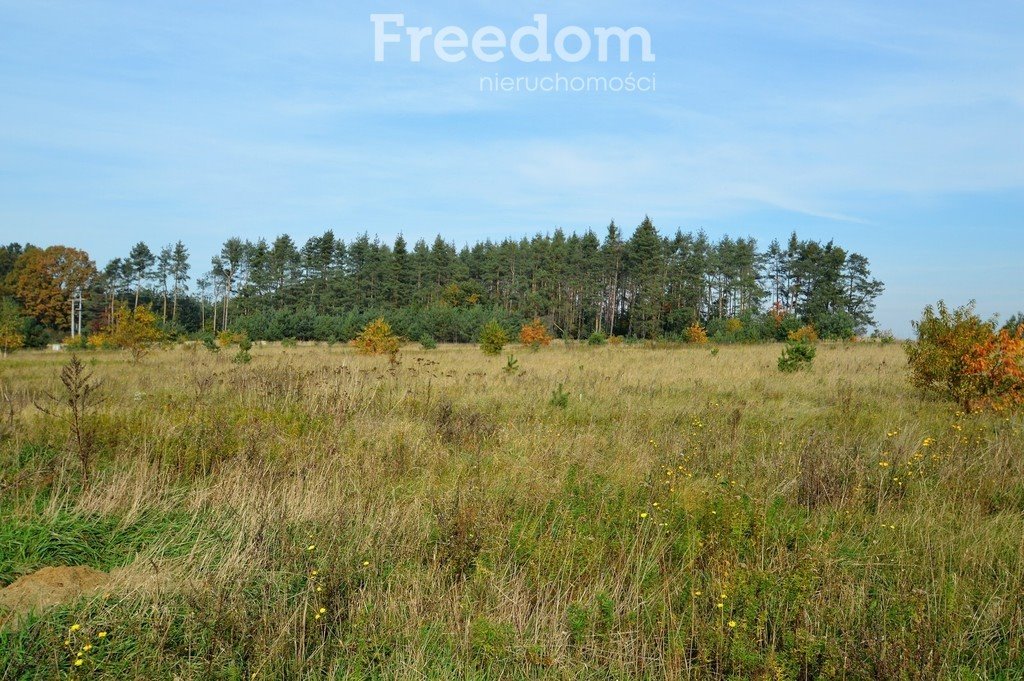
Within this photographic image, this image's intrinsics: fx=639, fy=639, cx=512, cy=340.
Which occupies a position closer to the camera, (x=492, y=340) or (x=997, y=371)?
(x=997, y=371)

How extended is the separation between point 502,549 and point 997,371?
30.5 ft

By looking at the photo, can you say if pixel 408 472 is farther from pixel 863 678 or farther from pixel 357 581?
pixel 863 678

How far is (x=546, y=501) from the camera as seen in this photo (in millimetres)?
4672

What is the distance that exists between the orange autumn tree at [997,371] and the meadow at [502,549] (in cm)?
281

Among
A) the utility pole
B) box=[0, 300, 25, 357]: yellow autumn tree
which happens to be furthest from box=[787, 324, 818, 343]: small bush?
the utility pole

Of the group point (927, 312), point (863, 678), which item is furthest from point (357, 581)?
point (927, 312)

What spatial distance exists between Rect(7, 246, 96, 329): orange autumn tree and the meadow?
213 ft

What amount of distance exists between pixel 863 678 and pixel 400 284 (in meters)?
68.8

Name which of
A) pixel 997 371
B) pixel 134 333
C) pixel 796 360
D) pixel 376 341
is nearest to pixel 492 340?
pixel 376 341

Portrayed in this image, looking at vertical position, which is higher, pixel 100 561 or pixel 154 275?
pixel 154 275

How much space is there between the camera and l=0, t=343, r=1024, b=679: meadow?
282 cm

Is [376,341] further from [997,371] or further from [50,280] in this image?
[50,280]

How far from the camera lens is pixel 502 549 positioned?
3.69m

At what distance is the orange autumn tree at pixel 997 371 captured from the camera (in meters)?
9.23
